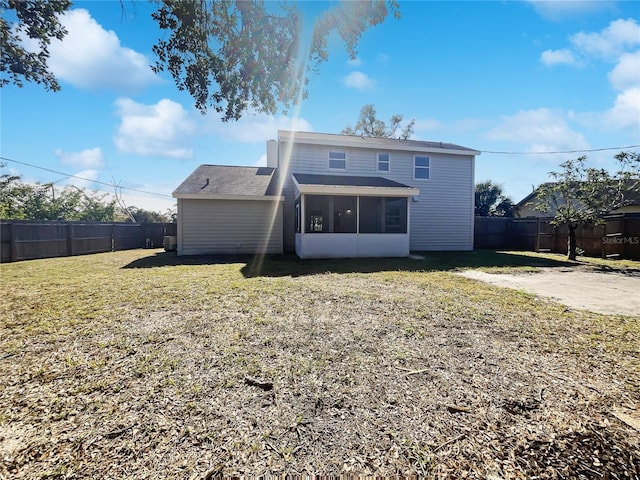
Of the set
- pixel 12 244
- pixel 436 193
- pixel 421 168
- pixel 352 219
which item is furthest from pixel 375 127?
pixel 12 244

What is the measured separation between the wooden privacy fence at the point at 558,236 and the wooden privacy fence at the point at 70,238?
724 inches

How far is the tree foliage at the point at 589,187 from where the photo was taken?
34.6 ft

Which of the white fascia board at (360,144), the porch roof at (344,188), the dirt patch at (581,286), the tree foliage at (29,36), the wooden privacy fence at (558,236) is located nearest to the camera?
the dirt patch at (581,286)

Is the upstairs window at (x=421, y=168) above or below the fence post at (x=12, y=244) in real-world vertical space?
above

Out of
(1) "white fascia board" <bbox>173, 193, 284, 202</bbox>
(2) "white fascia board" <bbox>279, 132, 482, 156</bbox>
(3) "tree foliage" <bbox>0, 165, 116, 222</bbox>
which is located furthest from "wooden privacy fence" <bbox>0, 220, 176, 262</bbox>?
(2) "white fascia board" <bbox>279, 132, 482, 156</bbox>

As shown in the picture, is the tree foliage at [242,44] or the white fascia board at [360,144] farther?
the white fascia board at [360,144]

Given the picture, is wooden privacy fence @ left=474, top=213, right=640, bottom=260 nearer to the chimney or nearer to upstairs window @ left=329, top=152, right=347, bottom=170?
upstairs window @ left=329, top=152, right=347, bottom=170

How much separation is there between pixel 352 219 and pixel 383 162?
3.86m

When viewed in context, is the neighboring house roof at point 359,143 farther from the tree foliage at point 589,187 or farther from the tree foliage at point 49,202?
the tree foliage at point 49,202

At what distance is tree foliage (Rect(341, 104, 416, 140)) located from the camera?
92.2 ft

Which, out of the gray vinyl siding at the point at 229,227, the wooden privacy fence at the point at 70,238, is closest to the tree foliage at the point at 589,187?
the gray vinyl siding at the point at 229,227

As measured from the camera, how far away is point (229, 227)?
12484 mm

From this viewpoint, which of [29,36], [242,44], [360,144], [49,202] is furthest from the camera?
[49,202]

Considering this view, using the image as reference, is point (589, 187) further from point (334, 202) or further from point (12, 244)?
point (12, 244)
